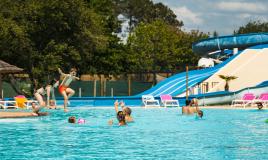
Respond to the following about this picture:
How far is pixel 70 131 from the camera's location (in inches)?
749

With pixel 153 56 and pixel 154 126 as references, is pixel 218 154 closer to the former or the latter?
pixel 154 126

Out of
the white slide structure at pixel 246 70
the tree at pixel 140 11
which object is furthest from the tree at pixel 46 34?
the tree at pixel 140 11

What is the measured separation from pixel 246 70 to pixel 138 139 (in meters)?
26.8

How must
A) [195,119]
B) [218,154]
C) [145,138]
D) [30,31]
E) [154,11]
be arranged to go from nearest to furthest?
[218,154]
[145,138]
[195,119]
[30,31]
[154,11]

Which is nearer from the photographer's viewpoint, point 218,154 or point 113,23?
point 218,154

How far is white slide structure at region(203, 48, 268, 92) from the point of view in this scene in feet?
135

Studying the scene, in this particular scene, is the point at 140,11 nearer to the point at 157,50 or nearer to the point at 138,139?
the point at 157,50

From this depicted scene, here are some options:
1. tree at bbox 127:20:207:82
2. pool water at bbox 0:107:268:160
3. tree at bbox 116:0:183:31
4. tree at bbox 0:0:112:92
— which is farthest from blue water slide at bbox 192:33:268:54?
tree at bbox 116:0:183:31

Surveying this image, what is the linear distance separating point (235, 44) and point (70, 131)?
31.3 meters

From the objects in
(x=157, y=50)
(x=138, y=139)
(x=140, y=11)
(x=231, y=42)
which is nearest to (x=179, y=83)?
(x=231, y=42)

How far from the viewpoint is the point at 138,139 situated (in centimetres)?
1647

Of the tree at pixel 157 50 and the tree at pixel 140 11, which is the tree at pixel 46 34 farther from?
the tree at pixel 140 11

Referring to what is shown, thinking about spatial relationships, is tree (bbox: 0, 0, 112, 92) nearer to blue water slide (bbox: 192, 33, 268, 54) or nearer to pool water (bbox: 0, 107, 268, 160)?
blue water slide (bbox: 192, 33, 268, 54)

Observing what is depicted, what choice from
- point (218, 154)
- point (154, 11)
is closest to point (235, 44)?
point (218, 154)
